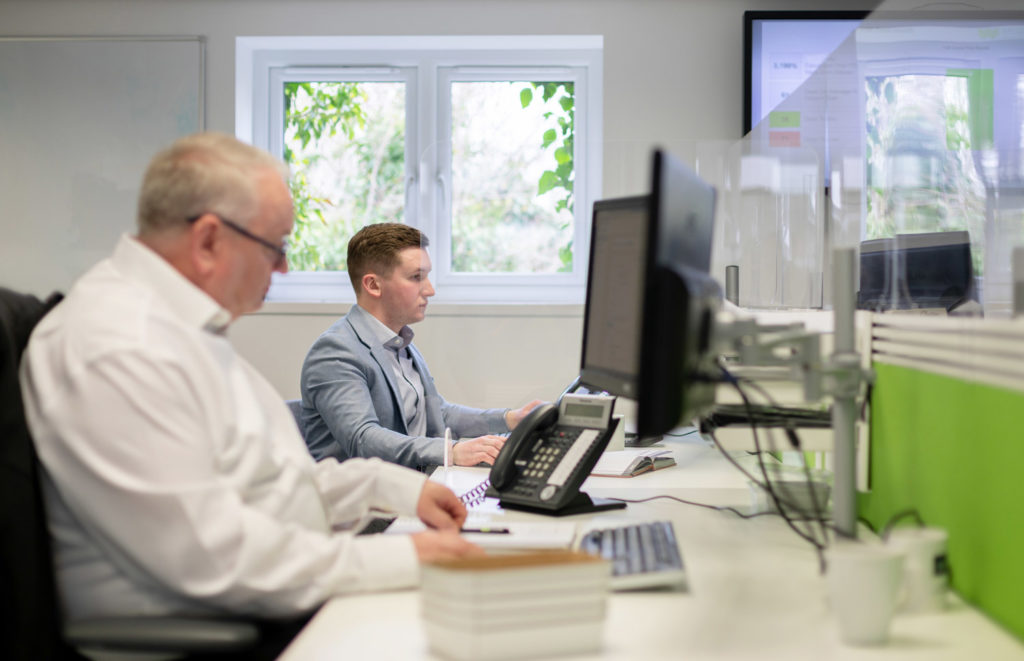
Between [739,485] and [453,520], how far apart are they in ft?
2.61

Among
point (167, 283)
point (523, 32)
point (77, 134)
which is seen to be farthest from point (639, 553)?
point (77, 134)

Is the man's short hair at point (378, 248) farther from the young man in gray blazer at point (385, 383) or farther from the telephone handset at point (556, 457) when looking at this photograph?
the telephone handset at point (556, 457)

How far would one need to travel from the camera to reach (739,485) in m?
2.02

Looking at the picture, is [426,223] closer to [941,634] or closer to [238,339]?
[238,339]

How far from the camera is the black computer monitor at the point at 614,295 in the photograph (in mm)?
1536

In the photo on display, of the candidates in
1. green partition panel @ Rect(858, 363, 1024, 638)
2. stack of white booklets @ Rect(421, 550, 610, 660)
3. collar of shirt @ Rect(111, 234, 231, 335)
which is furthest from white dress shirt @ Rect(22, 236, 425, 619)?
green partition panel @ Rect(858, 363, 1024, 638)

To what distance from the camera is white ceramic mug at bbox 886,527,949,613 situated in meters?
1.12

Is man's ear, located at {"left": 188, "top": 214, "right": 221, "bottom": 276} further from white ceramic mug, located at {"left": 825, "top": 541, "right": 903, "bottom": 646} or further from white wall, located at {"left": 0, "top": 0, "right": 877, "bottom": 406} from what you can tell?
white wall, located at {"left": 0, "top": 0, "right": 877, "bottom": 406}

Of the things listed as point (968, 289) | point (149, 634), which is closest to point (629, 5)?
point (968, 289)

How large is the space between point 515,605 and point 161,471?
1.51 ft

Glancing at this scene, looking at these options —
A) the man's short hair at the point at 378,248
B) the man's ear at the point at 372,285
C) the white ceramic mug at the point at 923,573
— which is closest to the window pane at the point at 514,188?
the man's short hair at the point at 378,248

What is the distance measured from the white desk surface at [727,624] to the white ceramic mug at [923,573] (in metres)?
0.02

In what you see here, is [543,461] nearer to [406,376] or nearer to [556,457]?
[556,457]

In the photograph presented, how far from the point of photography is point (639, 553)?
4.25 feet
